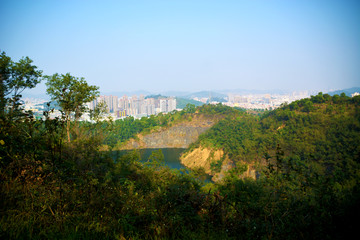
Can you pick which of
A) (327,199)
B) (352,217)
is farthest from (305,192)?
(352,217)

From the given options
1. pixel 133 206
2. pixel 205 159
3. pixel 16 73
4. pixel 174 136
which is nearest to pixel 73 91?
pixel 16 73

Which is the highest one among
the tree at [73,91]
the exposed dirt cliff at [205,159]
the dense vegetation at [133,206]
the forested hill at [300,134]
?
the tree at [73,91]

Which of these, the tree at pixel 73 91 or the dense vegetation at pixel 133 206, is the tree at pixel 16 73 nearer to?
the tree at pixel 73 91

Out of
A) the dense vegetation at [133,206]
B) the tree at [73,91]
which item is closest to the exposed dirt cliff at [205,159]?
the tree at [73,91]

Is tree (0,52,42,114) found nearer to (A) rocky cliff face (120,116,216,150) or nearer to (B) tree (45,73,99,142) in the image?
(B) tree (45,73,99,142)

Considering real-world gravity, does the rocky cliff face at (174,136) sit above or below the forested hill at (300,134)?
below
